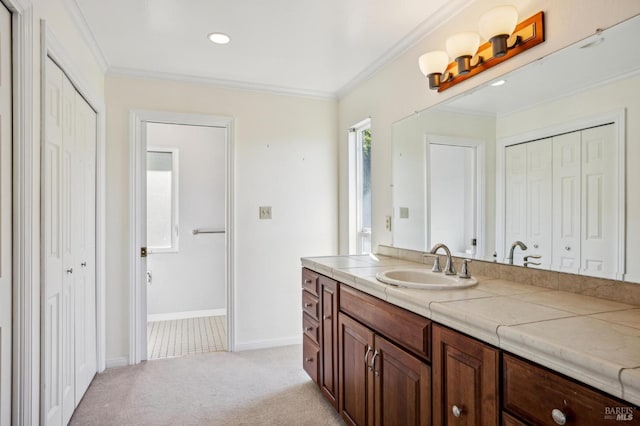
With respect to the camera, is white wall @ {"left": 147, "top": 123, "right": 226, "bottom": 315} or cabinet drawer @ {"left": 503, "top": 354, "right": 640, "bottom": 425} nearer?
cabinet drawer @ {"left": 503, "top": 354, "right": 640, "bottom": 425}

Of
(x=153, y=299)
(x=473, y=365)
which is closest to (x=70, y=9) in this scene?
(x=473, y=365)

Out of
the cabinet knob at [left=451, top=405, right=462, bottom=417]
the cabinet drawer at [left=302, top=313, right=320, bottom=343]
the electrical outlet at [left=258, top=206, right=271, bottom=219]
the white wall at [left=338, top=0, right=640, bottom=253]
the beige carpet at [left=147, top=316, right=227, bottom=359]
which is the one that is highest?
the white wall at [left=338, top=0, right=640, bottom=253]

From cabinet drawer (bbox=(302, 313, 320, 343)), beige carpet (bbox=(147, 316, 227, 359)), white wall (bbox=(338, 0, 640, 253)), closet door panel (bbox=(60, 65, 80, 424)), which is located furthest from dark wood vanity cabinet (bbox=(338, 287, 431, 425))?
beige carpet (bbox=(147, 316, 227, 359))

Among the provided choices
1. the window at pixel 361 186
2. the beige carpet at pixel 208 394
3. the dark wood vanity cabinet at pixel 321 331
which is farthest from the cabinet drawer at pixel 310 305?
the window at pixel 361 186

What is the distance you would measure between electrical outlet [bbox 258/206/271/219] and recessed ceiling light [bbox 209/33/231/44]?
54.4 inches

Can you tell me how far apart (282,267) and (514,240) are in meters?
2.11

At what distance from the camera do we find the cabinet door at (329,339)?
6.76ft

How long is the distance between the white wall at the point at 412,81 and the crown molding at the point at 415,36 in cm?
2

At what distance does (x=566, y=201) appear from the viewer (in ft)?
4.70

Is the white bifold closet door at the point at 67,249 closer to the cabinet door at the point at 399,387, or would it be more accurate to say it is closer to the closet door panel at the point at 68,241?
the closet door panel at the point at 68,241

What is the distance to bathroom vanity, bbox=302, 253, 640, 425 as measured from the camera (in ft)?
2.60

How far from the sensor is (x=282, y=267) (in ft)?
11.0

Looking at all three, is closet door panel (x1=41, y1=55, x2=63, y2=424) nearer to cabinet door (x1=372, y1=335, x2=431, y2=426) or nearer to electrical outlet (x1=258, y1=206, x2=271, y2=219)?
cabinet door (x1=372, y1=335, x2=431, y2=426)

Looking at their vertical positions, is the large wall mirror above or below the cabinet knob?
above
